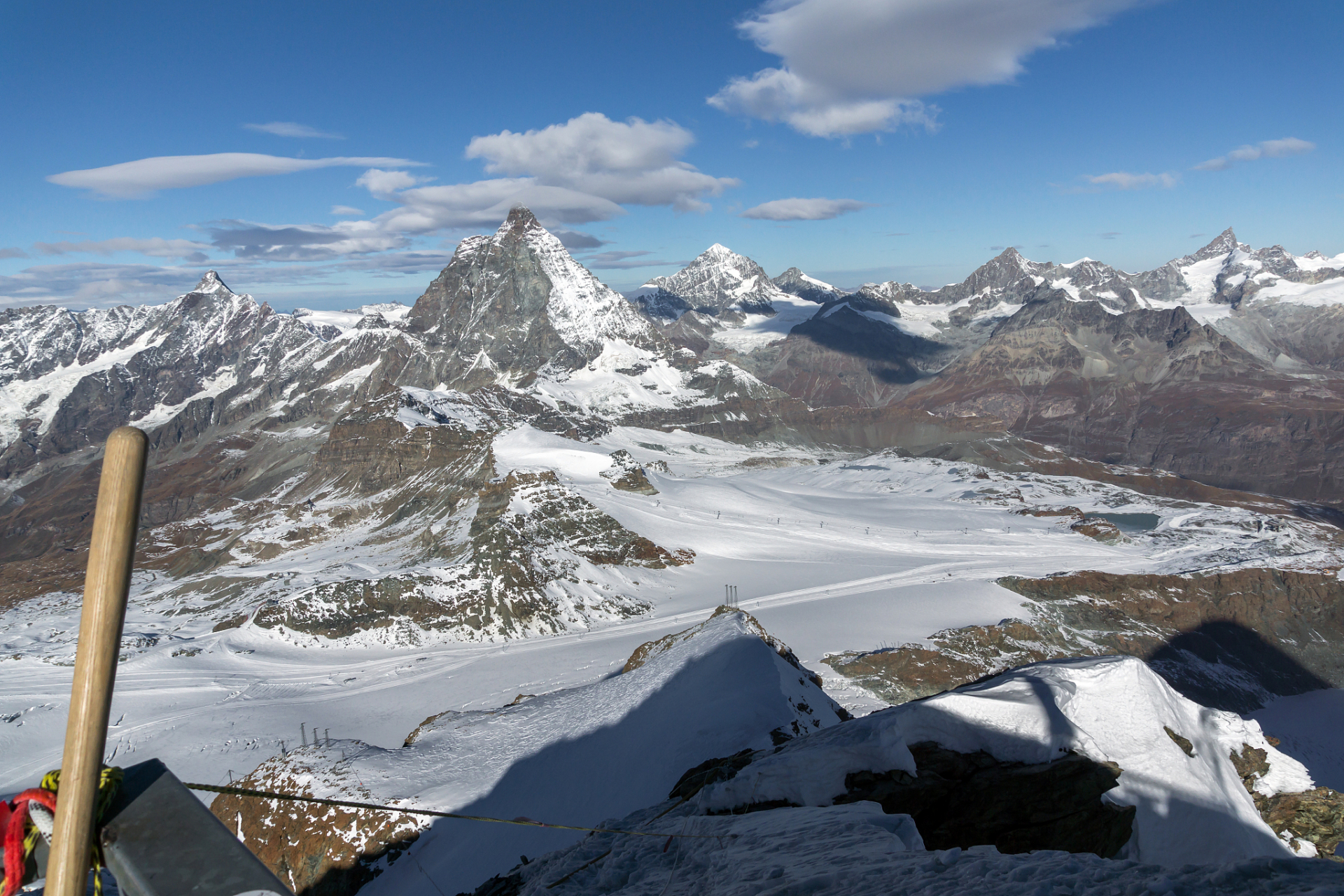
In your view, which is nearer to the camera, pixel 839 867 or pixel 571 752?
pixel 839 867

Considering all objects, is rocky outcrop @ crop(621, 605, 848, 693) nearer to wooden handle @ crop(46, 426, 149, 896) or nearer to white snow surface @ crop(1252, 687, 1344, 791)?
wooden handle @ crop(46, 426, 149, 896)

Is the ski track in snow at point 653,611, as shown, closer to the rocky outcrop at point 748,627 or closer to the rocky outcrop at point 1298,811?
the rocky outcrop at point 748,627

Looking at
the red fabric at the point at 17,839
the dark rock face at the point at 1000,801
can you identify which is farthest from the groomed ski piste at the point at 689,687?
the red fabric at the point at 17,839

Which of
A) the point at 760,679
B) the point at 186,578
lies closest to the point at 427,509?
the point at 186,578

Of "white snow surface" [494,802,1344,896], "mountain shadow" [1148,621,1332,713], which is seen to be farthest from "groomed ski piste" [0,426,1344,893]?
"mountain shadow" [1148,621,1332,713]

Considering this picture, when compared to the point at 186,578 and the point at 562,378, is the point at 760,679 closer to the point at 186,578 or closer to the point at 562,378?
the point at 186,578

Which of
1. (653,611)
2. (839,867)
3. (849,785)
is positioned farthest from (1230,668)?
(839,867)

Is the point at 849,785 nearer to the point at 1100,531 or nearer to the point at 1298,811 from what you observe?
the point at 1298,811
